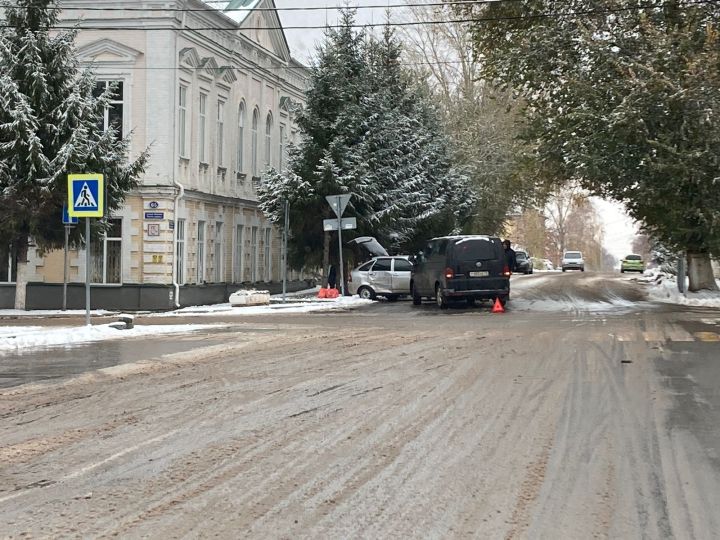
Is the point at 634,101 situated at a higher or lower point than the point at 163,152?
higher

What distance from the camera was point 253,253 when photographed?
133 ft

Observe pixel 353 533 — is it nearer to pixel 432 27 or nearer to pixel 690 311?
pixel 690 311

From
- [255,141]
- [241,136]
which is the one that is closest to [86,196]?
[241,136]

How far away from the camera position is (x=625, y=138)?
27.6 metres

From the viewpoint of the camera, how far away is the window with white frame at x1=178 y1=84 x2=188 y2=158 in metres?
32.7

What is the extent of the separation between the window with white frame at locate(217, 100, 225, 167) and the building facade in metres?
0.04

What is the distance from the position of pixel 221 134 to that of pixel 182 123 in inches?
159

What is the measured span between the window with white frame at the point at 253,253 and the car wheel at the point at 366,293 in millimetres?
7868

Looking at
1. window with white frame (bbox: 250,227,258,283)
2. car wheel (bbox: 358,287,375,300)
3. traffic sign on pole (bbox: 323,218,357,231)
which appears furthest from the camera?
window with white frame (bbox: 250,227,258,283)

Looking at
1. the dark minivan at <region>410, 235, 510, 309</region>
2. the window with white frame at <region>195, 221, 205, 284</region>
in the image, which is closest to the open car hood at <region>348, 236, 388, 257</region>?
the window with white frame at <region>195, 221, 205, 284</region>

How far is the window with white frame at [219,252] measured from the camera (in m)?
36.4

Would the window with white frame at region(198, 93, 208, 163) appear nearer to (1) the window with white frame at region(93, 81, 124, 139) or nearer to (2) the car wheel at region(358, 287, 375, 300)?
(1) the window with white frame at region(93, 81, 124, 139)

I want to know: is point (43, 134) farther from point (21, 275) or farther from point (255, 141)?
point (255, 141)

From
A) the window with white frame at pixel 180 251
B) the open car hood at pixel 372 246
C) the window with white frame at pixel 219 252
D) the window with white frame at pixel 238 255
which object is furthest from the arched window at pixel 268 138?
the window with white frame at pixel 180 251
